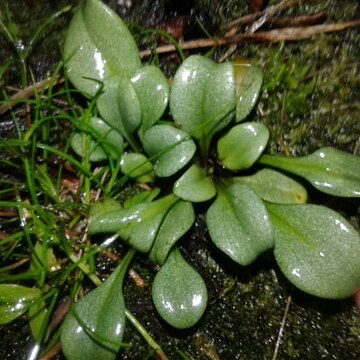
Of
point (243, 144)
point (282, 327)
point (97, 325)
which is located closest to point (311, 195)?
point (243, 144)

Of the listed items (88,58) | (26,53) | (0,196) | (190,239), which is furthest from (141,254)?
(26,53)

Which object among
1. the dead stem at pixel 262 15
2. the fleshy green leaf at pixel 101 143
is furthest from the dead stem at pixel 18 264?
the dead stem at pixel 262 15

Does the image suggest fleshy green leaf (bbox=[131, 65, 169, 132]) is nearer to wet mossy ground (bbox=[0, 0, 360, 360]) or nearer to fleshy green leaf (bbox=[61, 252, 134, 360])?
wet mossy ground (bbox=[0, 0, 360, 360])

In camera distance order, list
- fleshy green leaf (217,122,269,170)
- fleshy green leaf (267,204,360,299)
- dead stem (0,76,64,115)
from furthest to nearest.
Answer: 1. dead stem (0,76,64,115)
2. fleshy green leaf (217,122,269,170)
3. fleshy green leaf (267,204,360,299)

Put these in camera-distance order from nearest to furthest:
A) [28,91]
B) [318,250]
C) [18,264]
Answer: [318,250], [18,264], [28,91]

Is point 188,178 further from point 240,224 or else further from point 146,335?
point 146,335

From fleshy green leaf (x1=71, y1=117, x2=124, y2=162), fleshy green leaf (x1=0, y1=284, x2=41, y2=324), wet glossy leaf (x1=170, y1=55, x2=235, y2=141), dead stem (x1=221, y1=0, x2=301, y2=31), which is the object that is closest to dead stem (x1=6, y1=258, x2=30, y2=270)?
fleshy green leaf (x1=0, y1=284, x2=41, y2=324)
